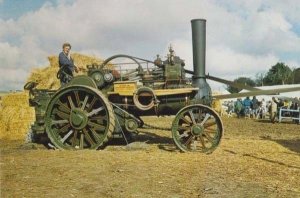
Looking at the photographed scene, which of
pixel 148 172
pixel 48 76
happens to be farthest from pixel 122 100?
pixel 48 76

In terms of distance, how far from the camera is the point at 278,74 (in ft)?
283

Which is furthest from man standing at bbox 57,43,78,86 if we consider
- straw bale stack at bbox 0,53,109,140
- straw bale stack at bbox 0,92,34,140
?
straw bale stack at bbox 0,92,34,140

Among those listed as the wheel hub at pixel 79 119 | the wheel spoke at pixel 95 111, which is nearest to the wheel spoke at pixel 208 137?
the wheel spoke at pixel 95 111

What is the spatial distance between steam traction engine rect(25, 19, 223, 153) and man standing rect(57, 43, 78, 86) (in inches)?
18.5

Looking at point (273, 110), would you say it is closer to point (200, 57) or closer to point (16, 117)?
point (16, 117)

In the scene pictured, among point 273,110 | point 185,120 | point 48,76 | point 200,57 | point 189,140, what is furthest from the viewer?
point 273,110

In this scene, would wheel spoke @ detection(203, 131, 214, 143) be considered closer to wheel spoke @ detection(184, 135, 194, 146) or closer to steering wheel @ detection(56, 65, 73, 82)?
wheel spoke @ detection(184, 135, 194, 146)

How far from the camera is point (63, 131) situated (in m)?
10.8

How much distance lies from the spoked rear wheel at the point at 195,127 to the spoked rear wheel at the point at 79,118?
147cm

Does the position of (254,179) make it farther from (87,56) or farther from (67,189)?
(87,56)

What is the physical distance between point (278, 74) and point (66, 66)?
79202 mm

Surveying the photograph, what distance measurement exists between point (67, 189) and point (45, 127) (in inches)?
187

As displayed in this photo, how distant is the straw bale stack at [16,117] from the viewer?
635 inches

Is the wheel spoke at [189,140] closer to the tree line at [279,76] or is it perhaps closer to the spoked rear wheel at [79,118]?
the spoked rear wheel at [79,118]
